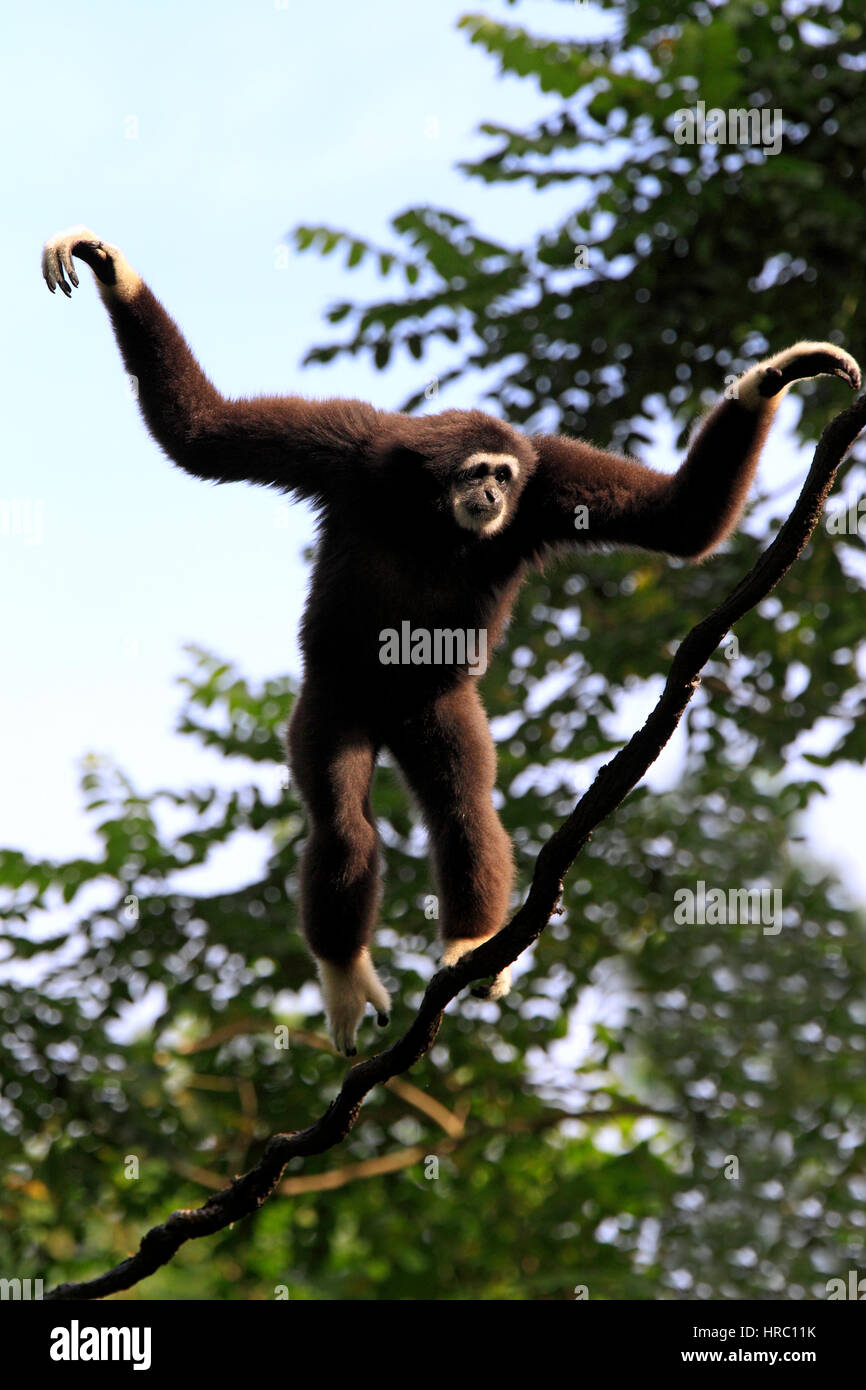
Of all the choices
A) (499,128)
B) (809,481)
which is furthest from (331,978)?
(499,128)

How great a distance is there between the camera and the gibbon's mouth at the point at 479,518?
4133mm

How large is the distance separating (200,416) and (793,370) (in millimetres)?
1824

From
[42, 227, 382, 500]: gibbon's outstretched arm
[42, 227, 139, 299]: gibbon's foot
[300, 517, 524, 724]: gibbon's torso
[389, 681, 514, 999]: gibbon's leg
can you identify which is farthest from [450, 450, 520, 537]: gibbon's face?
[42, 227, 139, 299]: gibbon's foot

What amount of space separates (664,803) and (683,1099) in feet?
8.54

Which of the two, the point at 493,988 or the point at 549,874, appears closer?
the point at 549,874

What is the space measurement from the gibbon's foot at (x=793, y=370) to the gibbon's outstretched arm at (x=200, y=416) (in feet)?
4.10

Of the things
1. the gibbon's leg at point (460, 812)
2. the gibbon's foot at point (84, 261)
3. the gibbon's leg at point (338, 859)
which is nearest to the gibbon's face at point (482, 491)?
the gibbon's leg at point (460, 812)

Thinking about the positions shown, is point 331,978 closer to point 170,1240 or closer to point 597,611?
point 170,1240

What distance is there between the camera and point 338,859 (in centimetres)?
417

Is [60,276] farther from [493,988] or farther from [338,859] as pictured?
[493,988]

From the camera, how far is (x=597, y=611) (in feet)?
33.0

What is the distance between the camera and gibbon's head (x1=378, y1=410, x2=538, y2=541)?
4145 millimetres

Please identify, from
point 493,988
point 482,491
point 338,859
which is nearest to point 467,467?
point 482,491

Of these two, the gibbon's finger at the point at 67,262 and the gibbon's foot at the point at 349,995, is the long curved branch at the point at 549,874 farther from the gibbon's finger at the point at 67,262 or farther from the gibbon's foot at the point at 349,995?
the gibbon's finger at the point at 67,262
